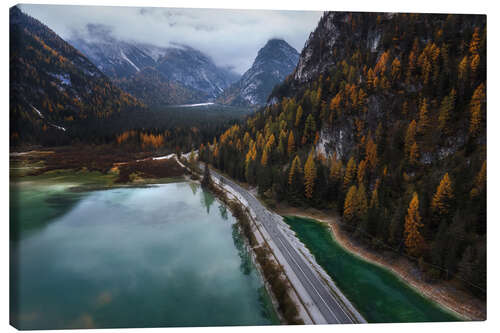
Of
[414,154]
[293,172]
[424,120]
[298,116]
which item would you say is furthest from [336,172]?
[298,116]

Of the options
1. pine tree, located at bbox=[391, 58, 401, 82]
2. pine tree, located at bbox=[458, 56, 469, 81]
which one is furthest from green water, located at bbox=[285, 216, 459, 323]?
pine tree, located at bbox=[391, 58, 401, 82]

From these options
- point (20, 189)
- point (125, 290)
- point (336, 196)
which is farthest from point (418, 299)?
point (20, 189)

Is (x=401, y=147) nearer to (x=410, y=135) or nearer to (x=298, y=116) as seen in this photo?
(x=410, y=135)

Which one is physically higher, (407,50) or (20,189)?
(407,50)

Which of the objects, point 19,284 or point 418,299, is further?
point 418,299

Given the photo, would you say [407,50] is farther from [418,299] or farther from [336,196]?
[418,299]

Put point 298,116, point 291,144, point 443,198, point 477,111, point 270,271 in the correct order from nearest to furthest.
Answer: point 477,111 < point 270,271 < point 443,198 < point 291,144 < point 298,116
